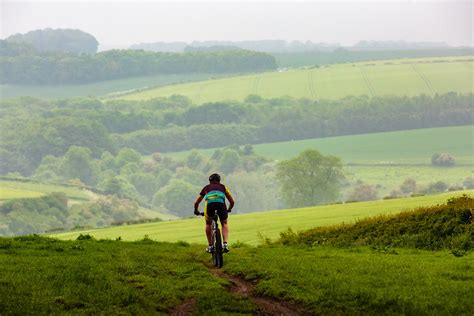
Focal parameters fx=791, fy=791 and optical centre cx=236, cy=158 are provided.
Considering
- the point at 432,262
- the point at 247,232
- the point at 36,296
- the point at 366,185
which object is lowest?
the point at 366,185

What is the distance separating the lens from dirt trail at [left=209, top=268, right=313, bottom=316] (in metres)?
16.1

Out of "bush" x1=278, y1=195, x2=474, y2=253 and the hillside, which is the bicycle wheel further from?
"bush" x1=278, y1=195, x2=474, y2=253

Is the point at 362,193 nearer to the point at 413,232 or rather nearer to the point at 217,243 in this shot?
the point at 413,232

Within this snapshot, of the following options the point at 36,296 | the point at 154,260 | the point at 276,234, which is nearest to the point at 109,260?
the point at 154,260

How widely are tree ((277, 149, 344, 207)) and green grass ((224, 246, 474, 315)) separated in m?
141

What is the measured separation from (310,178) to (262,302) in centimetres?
15086

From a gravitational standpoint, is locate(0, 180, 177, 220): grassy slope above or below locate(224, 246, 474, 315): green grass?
below

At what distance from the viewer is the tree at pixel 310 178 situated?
165375 millimetres

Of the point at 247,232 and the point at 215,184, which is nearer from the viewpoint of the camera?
the point at 215,184

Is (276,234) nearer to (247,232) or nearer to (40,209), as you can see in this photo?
(247,232)

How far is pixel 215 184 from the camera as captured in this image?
22406 mm

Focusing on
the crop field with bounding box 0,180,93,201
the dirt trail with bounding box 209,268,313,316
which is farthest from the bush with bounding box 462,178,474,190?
the dirt trail with bounding box 209,268,313,316

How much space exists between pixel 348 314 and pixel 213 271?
668 centimetres

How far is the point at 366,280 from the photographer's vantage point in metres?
18.2
